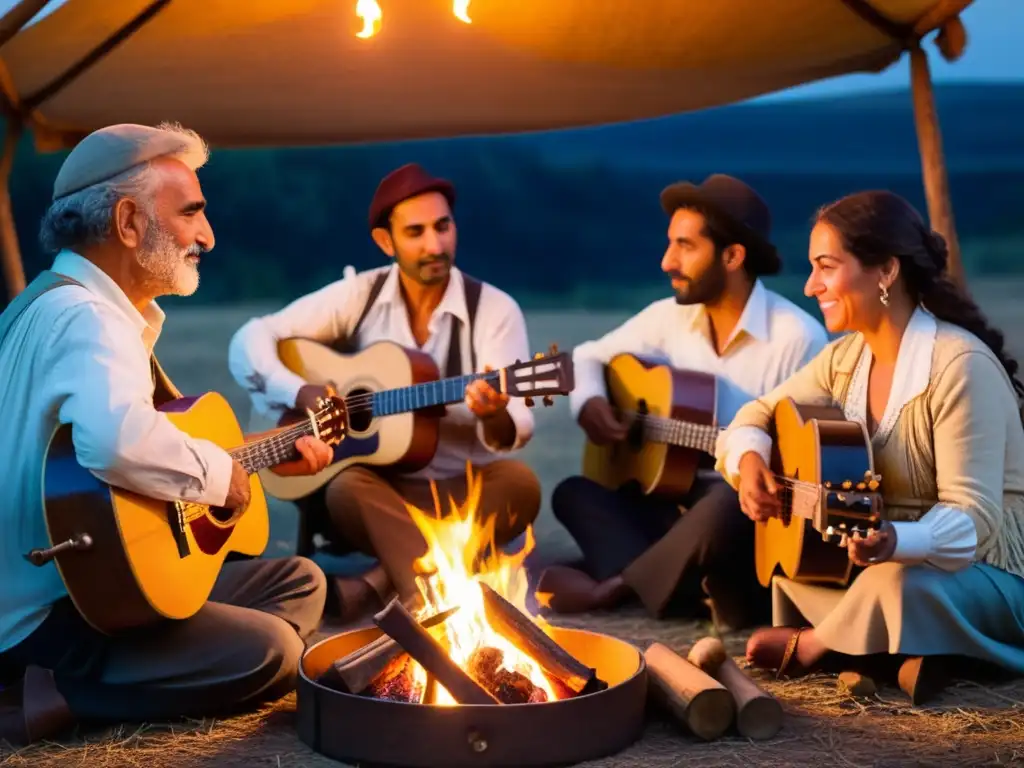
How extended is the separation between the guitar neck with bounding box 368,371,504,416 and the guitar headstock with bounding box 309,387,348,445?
205 millimetres

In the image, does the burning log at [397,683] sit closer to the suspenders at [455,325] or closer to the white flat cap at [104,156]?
the white flat cap at [104,156]

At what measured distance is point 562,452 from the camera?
11.7m

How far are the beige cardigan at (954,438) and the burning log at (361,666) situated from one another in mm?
1641

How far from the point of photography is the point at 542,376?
4.67 m

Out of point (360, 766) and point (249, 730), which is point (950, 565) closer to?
point (360, 766)

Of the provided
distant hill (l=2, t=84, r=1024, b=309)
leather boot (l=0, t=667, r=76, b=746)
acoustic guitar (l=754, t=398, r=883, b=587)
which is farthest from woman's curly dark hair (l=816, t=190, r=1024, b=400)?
distant hill (l=2, t=84, r=1024, b=309)

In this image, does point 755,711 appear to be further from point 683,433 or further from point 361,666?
point 683,433

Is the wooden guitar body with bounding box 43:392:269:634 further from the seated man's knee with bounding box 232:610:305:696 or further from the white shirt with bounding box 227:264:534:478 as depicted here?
the white shirt with bounding box 227:264:534:478

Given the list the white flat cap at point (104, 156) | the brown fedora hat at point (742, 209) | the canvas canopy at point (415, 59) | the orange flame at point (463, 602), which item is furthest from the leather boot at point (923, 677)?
the canvas canopy at point (415, 59)

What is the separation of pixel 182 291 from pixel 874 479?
2176 mm

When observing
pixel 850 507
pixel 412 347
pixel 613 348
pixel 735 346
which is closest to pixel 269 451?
pixel 412 347

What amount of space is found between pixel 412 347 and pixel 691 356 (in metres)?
1.24

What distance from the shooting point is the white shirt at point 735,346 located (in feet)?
17.4

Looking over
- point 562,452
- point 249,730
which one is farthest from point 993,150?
point 249,730
